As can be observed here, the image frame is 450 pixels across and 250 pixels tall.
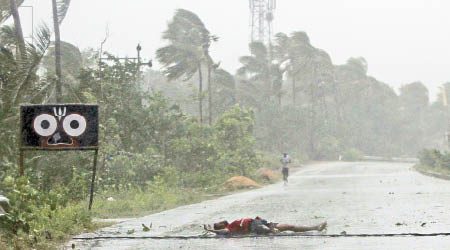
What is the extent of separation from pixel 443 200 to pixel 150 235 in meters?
10.1

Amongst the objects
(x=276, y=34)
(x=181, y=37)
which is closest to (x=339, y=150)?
(x=276, y=34)

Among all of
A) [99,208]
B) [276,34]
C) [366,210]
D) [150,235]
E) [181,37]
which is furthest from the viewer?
[276,34]

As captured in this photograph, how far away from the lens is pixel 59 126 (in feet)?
46.3

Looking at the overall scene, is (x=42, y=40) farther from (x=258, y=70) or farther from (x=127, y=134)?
(x=258, y=70)

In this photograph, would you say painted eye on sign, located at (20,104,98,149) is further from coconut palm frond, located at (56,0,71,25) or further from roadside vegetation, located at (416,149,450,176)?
roadside vegetation, located at (416,149,450,176)

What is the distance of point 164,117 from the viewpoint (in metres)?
32.2

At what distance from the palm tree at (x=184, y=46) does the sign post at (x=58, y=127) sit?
2699 centimetres

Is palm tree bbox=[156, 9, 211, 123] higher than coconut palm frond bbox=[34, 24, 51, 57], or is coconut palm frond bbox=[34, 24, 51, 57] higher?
palm tree bbox=[156, 9, 211, 123]

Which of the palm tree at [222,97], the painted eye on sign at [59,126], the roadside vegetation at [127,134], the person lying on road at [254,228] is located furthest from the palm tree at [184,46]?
the person lying on road at [254,228]

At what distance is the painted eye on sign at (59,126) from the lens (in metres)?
13.9

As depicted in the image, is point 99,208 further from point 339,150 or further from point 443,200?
point 339,150

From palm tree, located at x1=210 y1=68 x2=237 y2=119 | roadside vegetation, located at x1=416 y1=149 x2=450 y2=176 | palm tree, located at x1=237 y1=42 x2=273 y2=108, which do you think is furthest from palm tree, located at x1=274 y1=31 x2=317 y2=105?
roadside vegetation, located at x1=416 y1=149 x2=450 y2=176

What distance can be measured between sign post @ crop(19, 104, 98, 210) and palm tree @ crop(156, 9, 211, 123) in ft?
88.5

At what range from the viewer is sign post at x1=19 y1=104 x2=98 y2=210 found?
13.8 m
